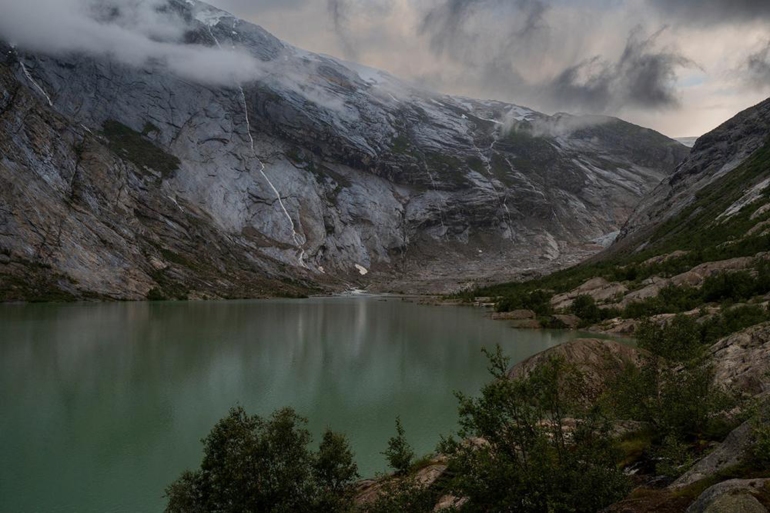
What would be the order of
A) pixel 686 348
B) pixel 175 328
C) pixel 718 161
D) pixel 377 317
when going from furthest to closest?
1. pixel 718 161
2. pixel 377 317
3. pixel 175 328
4. pixel 686 348

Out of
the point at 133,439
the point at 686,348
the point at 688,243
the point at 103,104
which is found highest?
the point at 103,104

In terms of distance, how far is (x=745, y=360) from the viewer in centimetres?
1873

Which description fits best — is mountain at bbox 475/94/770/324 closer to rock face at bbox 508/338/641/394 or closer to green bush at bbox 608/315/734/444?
rock face at bbox 508/338/641/394

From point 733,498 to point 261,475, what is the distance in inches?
390

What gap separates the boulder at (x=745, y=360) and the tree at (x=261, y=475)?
12234 mm

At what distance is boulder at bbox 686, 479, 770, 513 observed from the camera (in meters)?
5.65

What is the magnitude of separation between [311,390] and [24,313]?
51.9m

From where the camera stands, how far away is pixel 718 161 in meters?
102

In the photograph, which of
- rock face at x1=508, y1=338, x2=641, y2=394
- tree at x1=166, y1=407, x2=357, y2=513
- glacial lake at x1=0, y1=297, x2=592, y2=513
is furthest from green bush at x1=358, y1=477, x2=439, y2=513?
rock face at x1=508, y1=338, x2=641, y2=394

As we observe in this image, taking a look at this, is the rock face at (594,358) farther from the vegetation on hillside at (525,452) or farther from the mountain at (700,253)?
the vegetation on hillside at (525,452)

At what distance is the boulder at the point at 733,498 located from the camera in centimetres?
565

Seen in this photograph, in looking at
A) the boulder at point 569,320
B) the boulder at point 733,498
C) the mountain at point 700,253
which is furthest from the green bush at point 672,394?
the boulder at point 569,320

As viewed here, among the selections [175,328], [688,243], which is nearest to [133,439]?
[175,328]

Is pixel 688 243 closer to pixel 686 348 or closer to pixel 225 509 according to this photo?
pixel 686 348
